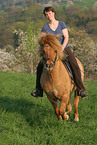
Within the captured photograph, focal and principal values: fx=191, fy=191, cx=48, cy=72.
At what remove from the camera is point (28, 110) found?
250 inches

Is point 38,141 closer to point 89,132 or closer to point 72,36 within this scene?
point 89,132

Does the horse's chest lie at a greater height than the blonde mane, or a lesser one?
lesser

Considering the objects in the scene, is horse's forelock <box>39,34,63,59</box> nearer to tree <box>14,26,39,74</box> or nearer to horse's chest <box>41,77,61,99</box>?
horse's chest <box>41,77,61,99</box>

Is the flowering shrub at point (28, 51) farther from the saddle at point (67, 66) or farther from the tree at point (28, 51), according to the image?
the saddle at point (67, 66)

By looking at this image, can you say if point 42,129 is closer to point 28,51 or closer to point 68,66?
point 68,66

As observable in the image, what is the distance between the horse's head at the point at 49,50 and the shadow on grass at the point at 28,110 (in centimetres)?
187

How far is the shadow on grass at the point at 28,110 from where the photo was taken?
5.57 m

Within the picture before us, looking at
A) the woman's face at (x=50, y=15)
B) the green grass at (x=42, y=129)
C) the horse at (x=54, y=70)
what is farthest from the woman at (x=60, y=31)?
the green grass at (x=42, y=129)

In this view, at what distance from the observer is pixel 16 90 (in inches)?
375

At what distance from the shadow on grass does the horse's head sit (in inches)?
73.6

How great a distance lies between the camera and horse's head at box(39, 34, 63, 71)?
13.6ft

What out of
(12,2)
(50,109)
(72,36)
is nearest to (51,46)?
(50,109)

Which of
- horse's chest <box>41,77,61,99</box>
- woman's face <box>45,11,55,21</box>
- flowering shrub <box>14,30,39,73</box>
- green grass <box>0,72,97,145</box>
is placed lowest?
flowering shrub <box>14,30,39,73</box>

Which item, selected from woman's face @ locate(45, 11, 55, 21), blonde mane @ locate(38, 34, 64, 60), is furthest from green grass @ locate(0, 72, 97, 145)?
woman's face @ locate(45, 11, 55, 21)
